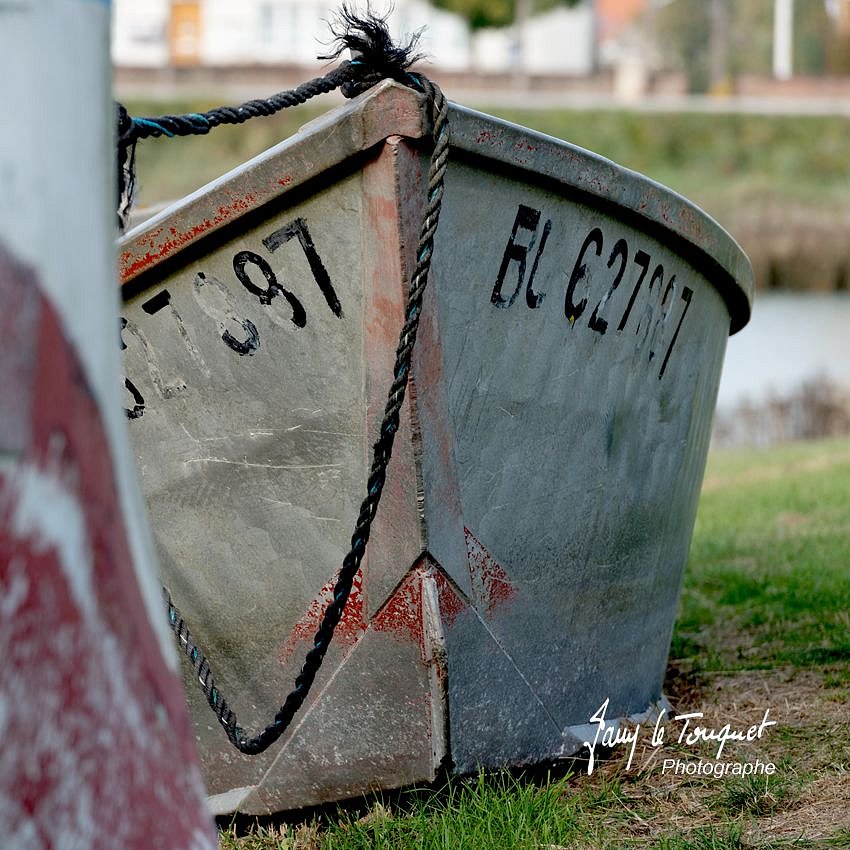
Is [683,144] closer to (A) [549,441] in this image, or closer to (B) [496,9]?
(B) [496,9]

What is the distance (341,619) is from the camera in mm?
2814

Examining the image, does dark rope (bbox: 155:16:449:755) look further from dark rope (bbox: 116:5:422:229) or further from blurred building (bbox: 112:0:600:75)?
blurred building (bbox: 112:0:600:75)

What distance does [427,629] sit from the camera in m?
2.70

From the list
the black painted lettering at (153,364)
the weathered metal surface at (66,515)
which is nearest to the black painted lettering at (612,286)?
the black painted lettering at (153,364)

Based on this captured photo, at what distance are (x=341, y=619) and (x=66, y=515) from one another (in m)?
1.36

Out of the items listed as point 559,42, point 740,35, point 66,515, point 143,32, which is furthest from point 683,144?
point 740,35

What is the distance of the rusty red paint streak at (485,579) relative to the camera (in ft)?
9.12

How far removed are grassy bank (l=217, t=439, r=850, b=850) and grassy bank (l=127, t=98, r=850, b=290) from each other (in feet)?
73.3

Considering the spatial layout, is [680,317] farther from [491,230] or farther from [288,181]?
[288,181]

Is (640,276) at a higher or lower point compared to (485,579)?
higher

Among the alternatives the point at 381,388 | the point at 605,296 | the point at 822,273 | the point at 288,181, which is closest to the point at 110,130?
the point at 288,181

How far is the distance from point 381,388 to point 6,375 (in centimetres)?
121

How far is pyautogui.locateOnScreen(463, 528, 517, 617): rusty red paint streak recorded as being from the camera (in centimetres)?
278

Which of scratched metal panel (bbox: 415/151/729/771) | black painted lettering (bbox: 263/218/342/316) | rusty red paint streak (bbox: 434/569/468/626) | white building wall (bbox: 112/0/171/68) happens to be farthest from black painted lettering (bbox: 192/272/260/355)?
white building wall (bbox: 112/0/171/68)
